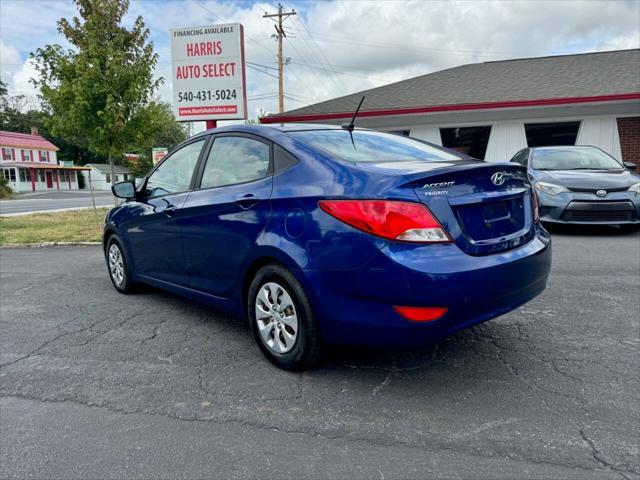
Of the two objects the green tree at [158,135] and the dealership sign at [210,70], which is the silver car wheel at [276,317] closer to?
the dealership sign at [210,70]

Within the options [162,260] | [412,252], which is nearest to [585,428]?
[412,252]

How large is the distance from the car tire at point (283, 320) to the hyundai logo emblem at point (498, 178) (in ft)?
4.28

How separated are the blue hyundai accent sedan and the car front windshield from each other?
5.92m

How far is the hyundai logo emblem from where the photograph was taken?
9.48 ft

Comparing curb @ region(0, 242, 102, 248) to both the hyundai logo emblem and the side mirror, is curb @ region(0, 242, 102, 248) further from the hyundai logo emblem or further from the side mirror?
the hyundai logo emblem

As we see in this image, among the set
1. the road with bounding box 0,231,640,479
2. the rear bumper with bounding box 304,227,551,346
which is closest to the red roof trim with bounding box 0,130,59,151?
the road with bounding box 0,231,640,479

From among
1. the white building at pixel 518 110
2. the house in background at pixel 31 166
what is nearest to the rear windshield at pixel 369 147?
the white building at pixel 518 110

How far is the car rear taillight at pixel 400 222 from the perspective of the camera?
8.32 feet

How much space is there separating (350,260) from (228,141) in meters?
1.67

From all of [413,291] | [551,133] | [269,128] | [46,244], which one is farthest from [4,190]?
[413,291]

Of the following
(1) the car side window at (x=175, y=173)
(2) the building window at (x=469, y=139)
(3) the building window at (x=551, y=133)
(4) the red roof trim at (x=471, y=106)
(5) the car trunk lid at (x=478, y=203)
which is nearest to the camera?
(5) the car trunk lid at (x=478, y=203)

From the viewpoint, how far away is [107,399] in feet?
9.46

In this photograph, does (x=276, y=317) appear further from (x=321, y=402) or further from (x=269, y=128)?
(x=269, y=128)

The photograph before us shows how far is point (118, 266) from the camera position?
5.21m
